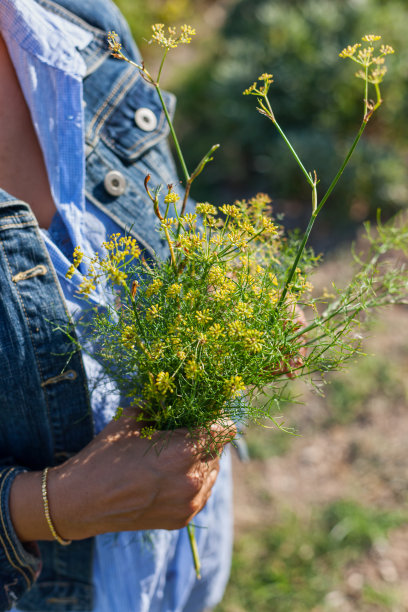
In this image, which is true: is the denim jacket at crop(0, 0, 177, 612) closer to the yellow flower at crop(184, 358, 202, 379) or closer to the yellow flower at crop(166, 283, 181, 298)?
the yellow flower at crop(166, 283, 181, 298)

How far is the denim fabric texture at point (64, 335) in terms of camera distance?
3.70 ft

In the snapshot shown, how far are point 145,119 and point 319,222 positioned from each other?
3.10 metres

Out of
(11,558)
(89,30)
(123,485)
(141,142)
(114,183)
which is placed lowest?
(11,558)

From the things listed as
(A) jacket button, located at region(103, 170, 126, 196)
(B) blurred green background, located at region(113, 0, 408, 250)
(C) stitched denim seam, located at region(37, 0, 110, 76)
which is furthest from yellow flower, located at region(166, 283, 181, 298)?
(B) blurred green background, located at region(113, 0, 408, 250)

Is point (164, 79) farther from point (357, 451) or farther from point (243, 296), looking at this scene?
point (243, 296)

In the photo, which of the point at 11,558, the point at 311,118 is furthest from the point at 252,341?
the point at 311,118

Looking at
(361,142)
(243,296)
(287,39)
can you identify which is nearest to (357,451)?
(243,296)

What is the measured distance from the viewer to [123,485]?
1067mm

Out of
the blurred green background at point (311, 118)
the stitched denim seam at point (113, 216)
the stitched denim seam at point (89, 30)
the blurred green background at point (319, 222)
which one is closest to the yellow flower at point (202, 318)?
the stitched denim seam at point (113, 216)

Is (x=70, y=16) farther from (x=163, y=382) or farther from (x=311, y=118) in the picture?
(x=311, y=118)

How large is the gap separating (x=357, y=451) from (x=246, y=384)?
2.15 meters

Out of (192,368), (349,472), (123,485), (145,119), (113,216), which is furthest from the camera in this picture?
(349,472)

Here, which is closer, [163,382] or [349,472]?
[163,382]

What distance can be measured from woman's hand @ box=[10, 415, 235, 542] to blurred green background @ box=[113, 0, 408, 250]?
3283 millimetres
